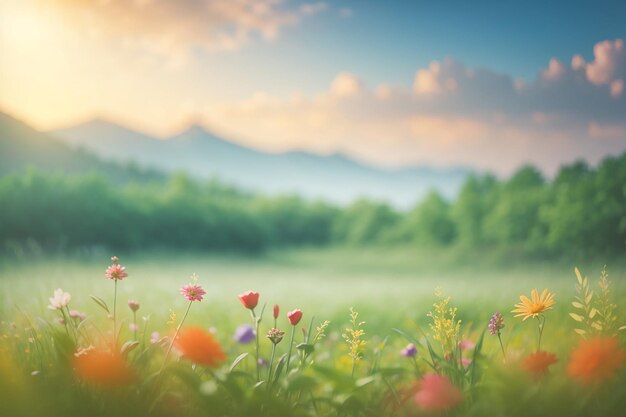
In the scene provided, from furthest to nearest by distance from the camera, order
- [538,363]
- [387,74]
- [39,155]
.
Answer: [39,155], [387,74], [538,363]

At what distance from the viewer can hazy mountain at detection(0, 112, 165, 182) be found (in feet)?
18.6

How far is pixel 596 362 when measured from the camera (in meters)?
1.29

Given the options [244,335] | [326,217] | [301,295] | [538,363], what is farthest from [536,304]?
[326,217]

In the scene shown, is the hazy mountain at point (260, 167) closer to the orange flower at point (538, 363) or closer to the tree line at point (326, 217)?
the tree line at point (326, 217)

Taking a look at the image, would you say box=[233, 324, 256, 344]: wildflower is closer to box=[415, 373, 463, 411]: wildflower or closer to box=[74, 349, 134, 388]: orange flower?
box=[74, 349, 134, 388]: orange flower

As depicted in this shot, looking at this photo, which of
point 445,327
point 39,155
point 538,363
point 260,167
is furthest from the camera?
point 260,167

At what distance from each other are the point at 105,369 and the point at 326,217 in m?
28.7

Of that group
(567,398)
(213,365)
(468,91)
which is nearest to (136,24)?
(468,91)

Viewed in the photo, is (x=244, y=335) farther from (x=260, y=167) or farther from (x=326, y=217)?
(x=260, y=167)

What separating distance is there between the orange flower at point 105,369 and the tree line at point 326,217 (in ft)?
9.70

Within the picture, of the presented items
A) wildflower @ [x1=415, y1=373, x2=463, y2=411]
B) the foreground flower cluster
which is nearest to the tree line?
the foreground flower cluster

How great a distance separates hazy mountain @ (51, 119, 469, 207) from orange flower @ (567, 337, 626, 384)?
819 inches

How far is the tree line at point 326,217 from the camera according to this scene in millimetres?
3332

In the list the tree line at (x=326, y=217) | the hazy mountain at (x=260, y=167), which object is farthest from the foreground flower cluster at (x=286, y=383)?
the hazy mountain at (x=260, y=167)
